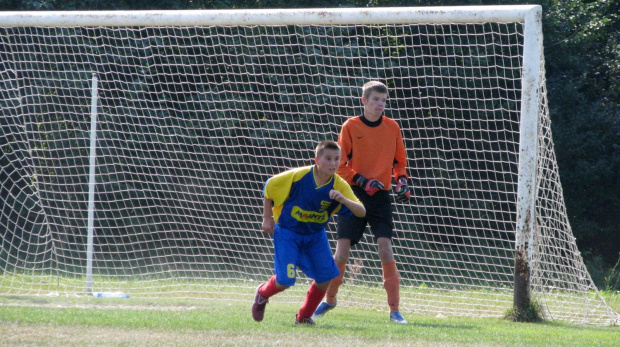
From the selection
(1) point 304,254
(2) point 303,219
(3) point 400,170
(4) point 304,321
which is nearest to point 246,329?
(4) point 304,321

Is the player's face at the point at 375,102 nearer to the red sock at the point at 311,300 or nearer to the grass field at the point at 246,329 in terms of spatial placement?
the red sock at the point at 311,300

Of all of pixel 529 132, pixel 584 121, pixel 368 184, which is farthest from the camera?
pixel 584 121

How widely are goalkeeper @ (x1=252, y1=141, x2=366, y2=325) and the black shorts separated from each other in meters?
0.57

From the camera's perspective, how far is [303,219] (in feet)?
17.5

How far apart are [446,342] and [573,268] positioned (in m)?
2.76

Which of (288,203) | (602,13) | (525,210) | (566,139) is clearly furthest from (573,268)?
(602,13)

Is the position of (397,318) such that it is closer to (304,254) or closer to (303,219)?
(304,254)

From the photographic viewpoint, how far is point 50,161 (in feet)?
33.6

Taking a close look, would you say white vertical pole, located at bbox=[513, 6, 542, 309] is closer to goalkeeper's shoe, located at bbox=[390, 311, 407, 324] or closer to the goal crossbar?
the goal crossbar

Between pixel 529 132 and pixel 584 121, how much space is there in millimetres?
9382

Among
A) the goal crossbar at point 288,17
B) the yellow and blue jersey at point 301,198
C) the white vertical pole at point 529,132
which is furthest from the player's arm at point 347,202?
the goal crossbar at point 288,17

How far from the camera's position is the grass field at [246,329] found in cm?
454

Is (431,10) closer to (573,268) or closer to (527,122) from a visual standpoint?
(527,122)

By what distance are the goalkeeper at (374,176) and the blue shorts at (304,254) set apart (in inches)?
24.0
